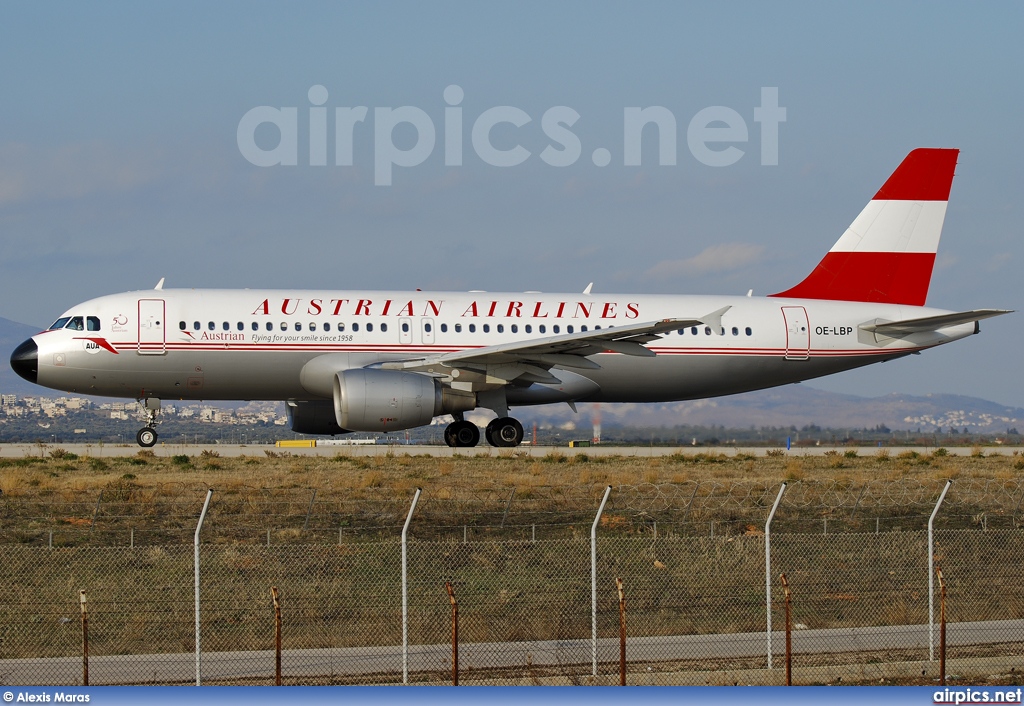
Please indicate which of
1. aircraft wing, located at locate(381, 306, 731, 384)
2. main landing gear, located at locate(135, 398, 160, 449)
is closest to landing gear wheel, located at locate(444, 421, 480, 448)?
aircraft wing, located at locate(381, 306, 731, 384)

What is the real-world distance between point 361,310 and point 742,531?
1421 centimetres

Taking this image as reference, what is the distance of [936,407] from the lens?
49688 mm

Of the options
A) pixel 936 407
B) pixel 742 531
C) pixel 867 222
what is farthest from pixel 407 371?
pixel 936 407

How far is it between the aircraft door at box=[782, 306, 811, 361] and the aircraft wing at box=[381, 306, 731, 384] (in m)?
4.63

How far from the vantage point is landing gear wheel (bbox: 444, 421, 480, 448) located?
32.3m

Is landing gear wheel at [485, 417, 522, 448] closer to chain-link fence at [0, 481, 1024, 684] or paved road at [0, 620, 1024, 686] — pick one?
chain-link fence at [0, 481, 1024, 684]

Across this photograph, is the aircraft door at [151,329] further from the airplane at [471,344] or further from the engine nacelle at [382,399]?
the engine nacelle at [382,399]

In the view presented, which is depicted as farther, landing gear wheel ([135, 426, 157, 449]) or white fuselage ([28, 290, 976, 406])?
landing gear wheel ([135, 426, 157, 449])

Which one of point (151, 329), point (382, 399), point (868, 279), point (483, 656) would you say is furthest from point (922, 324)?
point (483, 656)

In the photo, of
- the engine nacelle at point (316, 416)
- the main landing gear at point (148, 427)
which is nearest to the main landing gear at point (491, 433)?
the engine nacelle at point (316, 416)

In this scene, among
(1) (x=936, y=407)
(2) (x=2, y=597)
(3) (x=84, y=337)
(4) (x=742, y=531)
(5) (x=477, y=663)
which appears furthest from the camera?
(1) (x=936, y=407)

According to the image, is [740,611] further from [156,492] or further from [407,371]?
[407,371]

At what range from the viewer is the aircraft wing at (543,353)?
95.5ft

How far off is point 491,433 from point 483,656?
19.2 meters
